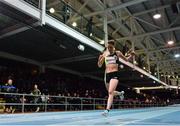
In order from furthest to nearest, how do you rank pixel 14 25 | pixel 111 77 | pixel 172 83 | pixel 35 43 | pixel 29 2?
1. pixel 172 83
2. pixel 35 43
3. pixel 14 25
4. pixel 29 2
5. pixel 111 77

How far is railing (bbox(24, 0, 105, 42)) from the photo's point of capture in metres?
10.6

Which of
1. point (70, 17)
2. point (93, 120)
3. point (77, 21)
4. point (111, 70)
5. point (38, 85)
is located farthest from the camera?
point (38, 85)

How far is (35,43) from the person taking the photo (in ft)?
44.7

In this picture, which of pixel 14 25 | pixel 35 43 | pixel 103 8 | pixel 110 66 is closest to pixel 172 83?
pixel 103 8

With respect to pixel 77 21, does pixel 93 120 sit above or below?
below

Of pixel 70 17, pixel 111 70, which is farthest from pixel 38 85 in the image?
pixel 111 70

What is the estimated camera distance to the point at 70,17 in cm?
1261

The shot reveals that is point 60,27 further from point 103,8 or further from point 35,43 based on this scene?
point 103,8

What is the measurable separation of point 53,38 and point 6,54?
4048mm

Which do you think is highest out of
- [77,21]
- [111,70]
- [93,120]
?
Answer: [77,21]

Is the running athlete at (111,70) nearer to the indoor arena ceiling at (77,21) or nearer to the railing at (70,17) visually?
the indoor arena ceiling at (77,21)

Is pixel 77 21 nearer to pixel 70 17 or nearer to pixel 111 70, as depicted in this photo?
pixel 70 17

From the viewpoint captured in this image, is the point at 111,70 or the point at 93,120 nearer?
the point at 93,120

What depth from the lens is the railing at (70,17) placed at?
34.9 ft
